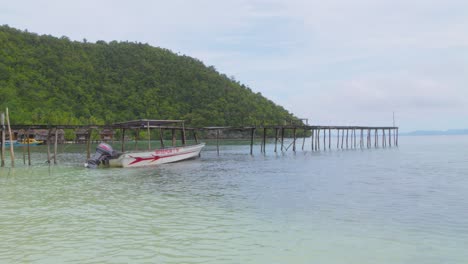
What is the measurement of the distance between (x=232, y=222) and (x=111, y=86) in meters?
89.3

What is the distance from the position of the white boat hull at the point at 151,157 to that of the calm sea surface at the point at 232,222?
303 inches

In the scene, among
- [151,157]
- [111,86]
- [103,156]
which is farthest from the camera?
[111,86]

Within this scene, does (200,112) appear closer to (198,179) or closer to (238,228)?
(198,179)

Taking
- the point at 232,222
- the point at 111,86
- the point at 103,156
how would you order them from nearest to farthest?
the point at 232,222 → the point at 103,156 → the point at 111,86

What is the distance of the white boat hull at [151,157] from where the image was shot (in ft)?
95.5

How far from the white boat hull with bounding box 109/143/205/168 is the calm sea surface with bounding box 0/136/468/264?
768cm

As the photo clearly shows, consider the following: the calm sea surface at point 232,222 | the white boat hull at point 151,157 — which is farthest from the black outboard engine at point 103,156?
the calm sea surface at point 232,222

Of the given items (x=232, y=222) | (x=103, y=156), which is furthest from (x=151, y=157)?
(x=232, y=222)

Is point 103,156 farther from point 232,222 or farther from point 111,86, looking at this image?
point 111,86

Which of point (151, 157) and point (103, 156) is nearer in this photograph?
point (103, 156)

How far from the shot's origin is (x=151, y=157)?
31.1m

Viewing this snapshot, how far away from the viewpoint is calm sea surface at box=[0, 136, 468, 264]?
8797 millimetres

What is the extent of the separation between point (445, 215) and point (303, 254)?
625cm

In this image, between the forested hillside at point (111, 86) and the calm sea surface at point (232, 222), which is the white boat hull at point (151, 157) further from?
the forested hillside at point (111, 86)
